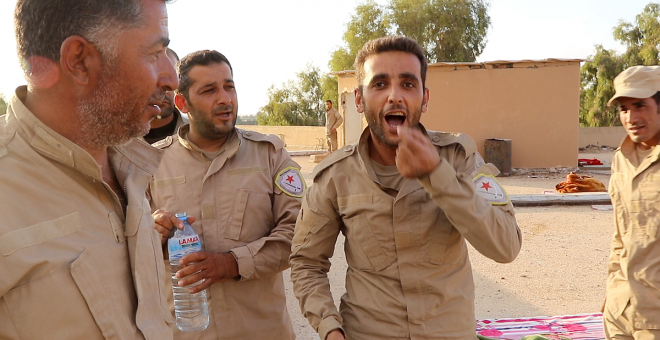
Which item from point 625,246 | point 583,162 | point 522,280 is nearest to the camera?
point 625,246

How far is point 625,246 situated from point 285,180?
85.5 inches

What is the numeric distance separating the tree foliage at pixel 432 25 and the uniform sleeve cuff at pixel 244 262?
34107 millimetres

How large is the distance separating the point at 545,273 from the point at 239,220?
460 centimetres

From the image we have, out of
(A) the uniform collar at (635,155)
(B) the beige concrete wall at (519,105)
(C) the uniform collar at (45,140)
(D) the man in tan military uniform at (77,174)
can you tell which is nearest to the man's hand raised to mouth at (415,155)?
(D) the man in tan military uniform at (77,174)

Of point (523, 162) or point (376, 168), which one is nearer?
point (376, 168)

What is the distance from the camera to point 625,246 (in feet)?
11.2

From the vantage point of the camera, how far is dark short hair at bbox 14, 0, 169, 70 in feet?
4.82

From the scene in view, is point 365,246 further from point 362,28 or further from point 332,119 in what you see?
point 362,28

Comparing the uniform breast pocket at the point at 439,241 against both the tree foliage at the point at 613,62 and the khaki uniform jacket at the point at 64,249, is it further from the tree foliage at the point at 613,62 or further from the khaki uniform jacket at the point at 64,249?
the tree foliage at the point at 613,62

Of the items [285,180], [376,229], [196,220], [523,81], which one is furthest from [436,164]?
[523,81]

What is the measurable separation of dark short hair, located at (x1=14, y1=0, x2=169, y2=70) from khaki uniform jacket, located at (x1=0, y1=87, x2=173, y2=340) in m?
0.17

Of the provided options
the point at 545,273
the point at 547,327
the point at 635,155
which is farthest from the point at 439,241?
the point at 545,273

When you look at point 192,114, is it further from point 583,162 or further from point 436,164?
point 583,162

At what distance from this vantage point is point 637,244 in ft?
10.9
